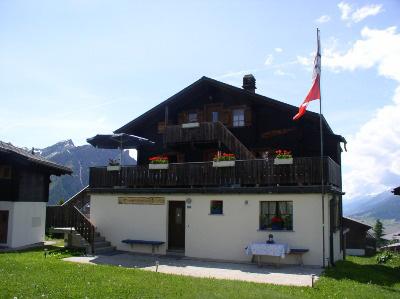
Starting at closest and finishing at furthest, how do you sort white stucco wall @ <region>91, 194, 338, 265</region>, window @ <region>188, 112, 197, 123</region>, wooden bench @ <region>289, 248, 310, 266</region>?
wooden bench @ <region>289, 248, 310, 266</region>
white stucco wall @ <region>91, 194, 338, 265</region>
window @ <region>188, 112, 197, 123</region>

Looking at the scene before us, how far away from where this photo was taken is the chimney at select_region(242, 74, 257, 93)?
85.1 feet

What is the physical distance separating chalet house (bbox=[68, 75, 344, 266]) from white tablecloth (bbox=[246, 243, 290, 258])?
783 mm

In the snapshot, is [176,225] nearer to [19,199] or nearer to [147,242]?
[147,242]

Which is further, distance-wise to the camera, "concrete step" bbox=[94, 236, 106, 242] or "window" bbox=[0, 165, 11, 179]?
"window" bbox=[0, 165, 11, 179]

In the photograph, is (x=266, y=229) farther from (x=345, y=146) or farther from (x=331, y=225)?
(x=345, y=146)

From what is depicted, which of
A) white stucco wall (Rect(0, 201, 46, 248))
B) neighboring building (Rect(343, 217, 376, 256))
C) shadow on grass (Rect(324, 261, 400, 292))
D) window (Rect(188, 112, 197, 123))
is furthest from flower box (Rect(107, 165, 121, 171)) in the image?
neighboring building (Rect(343, 217, 376, 256))

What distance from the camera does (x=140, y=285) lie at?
39.8 ft

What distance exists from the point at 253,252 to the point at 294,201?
8.60 ft

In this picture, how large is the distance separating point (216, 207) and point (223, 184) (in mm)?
1070

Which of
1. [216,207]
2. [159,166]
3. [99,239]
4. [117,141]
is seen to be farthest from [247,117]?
[99,239]

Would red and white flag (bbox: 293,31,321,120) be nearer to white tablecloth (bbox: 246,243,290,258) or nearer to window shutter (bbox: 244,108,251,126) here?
white tablecloth (bbox: 246,243,290,258)

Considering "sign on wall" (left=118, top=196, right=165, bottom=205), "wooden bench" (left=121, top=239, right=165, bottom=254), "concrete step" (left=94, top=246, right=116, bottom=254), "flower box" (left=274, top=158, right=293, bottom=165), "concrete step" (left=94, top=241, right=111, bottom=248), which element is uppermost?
"flower box" (left=274, top=158, right=293, bottom=165)

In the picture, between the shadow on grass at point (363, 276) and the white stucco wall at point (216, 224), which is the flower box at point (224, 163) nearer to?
the white stucco wall at point (216, 224)

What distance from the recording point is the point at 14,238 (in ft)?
72.2
